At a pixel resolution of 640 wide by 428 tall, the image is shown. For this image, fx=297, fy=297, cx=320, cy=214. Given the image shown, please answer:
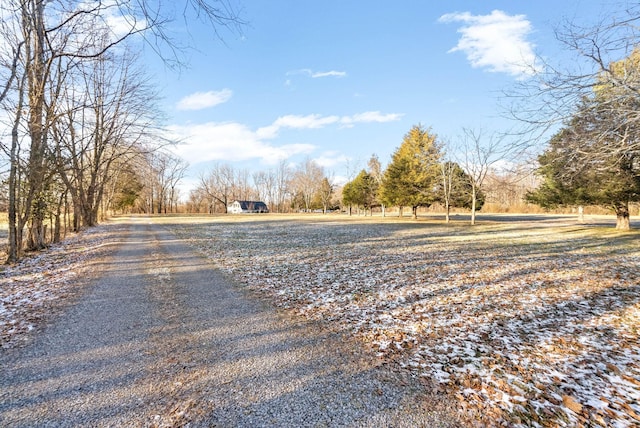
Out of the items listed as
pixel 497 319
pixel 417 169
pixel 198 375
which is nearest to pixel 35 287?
pixel 198 375

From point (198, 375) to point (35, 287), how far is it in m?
5.50

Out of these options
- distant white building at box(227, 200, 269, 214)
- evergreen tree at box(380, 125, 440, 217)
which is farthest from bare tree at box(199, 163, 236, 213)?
evergreen tree at box(380, 125, 440, 217)

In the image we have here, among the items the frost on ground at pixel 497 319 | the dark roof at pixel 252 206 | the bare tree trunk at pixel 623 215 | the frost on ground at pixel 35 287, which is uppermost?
the dark roof at pixel 252 206

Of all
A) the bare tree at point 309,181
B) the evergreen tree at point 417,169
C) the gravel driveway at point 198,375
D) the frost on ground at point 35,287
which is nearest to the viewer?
the gravel driveway at point 198,375

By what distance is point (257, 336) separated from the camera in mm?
3816

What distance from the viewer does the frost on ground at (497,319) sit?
2.62 m

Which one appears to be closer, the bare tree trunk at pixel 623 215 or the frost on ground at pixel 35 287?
the frost on ground at pixel 35 287

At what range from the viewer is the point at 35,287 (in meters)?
6.00

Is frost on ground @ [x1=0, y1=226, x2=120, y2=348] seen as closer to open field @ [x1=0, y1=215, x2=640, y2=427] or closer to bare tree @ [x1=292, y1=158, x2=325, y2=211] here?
open field @ [x1=0, y1=215, x2=640, y2=427]

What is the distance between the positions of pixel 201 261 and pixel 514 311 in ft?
25.4

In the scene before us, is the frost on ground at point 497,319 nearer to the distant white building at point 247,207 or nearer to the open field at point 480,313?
the open field at point 480,313

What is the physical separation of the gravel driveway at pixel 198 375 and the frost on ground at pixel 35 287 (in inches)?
15.7

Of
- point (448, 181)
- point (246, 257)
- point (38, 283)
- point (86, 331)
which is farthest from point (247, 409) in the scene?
point (448, 181)

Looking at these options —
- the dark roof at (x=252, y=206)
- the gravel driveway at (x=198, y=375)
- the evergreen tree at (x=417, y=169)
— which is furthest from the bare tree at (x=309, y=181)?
the gravel driveway at (x=198, y=375)
